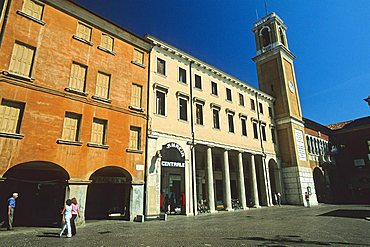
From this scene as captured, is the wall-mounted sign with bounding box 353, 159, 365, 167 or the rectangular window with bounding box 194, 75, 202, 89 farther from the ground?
the rectangular window with bounding box 194, 75, 202, 89

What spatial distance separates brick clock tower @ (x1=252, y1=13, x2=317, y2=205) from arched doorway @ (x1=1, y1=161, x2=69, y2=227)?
2677 centimetres

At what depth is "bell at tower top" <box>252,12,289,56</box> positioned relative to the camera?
1417 inches

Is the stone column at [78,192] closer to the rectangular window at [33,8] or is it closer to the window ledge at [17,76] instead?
the window ledge at [17,76]

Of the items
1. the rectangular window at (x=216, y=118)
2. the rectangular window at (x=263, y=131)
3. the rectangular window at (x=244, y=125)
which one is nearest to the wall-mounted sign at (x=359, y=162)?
the rectangular window at (x=263, y=131)

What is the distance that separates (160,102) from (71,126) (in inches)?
306

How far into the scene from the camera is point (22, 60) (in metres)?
12.8

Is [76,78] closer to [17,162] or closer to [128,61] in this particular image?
[128,61]

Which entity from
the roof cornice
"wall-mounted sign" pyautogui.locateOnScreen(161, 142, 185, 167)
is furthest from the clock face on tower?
"wall-mounted sign" pyautogui.locateOnScreen(161, 142, 185, 167)

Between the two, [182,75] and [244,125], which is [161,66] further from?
[244,125]

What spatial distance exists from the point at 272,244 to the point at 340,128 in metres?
46.5

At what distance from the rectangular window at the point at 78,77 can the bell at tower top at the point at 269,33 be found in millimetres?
29511

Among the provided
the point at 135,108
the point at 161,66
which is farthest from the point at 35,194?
the point at 161,66

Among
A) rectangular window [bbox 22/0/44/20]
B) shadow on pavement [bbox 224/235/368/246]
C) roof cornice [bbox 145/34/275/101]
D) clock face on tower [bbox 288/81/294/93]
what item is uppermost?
clock face on tower [bbox 288/81/294/93]

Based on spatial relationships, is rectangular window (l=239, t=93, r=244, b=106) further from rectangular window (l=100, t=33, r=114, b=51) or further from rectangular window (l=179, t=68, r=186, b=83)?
rectangular window (l=100, t=33, r=114, b=51)
